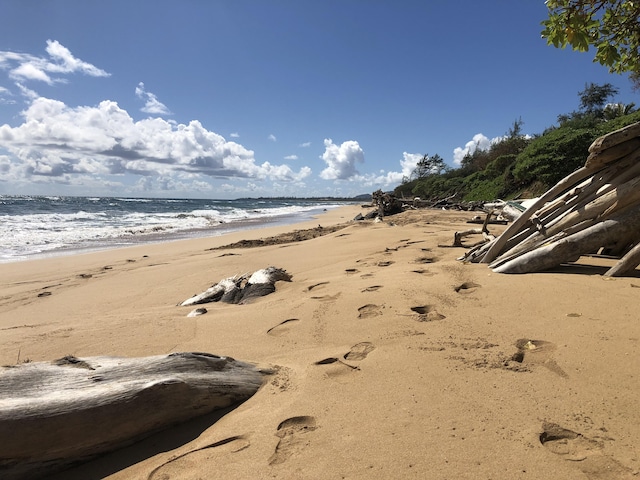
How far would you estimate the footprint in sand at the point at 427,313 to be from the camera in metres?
3.36

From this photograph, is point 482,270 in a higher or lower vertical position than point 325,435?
higher

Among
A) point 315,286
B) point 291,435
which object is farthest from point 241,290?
point 291,435

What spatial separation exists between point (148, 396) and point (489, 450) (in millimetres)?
1696

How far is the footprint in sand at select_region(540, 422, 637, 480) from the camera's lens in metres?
1.53

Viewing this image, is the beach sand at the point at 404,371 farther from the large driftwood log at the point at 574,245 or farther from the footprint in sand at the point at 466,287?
the large driftwood log at the point at 574,245

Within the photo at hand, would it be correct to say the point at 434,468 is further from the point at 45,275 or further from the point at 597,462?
the point at 45,275

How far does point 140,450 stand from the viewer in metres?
1.92

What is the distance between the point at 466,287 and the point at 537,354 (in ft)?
5.27

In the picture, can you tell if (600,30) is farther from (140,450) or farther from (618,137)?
(140,450)

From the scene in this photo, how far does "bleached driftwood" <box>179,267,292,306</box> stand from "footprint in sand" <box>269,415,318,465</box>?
3006 millimetres

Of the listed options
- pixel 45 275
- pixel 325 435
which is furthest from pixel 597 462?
pixel 45 275

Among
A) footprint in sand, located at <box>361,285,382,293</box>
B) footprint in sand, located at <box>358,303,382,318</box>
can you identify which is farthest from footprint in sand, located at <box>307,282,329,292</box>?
footprint in sand, located at <box>358,303,382,318</box>

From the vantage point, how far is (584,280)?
3.76 m

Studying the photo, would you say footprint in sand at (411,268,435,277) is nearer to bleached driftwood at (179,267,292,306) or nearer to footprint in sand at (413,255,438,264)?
footprint in sand at (413,255,438,264)
